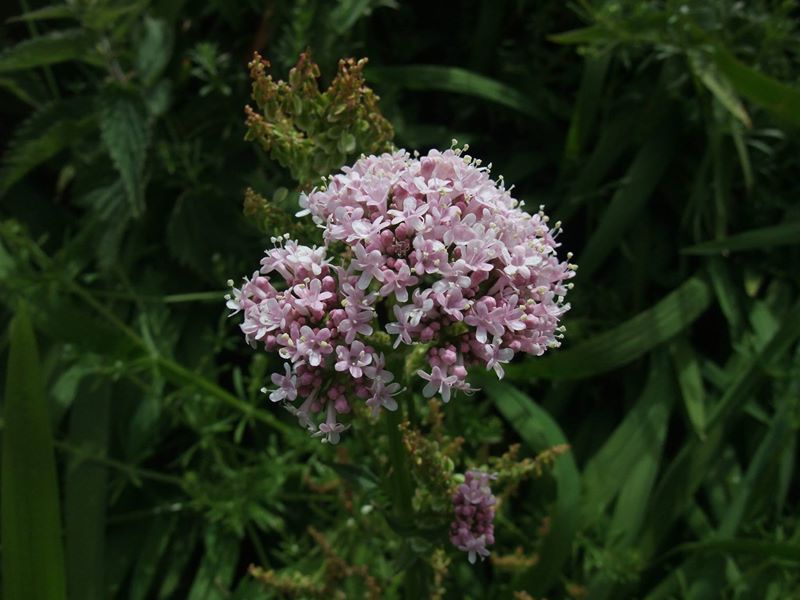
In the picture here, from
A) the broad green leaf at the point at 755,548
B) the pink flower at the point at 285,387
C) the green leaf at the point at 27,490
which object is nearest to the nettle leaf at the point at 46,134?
the green leaf at the point at 27,490

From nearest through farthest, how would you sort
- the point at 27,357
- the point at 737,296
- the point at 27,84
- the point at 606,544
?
the point at 27,357 → the point at 606,544 → the point at 737,296 → the point at 27,84

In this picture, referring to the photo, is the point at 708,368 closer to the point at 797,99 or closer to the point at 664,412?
the point at 664,412

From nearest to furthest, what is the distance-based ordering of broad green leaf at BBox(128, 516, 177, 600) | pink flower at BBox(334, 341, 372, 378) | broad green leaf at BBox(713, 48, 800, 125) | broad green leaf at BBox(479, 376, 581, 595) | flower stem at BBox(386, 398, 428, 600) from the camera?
1. pink flower at BBox(334, 341, 372, 378)
2. flower stem at BBox(386, 398, 428, 600)
3. broad green leaf at BBox(479, 376, 581, 595)
4. broad green leaf at BBox(713, 48, 800, 125)
5. broad green leaf at BBox(128, 516, 177, 600)

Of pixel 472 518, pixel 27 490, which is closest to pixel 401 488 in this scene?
pixel 472 518

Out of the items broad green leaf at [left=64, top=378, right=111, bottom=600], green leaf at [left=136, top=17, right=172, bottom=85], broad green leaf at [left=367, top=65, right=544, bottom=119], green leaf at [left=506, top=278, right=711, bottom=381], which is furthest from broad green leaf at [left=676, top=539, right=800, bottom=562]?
green leaf at [left=136, top=17, right=172, bottom=85]

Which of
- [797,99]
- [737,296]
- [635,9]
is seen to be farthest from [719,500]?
[635,9]

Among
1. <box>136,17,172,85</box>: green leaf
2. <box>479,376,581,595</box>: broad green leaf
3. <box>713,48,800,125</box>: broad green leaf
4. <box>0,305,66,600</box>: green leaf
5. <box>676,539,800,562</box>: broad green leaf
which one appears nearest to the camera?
<box>0,305,66,600</box>: green leaf

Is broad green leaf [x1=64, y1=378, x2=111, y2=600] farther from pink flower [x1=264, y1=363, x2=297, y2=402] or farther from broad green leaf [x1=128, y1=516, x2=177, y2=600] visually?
pink flower [x1=264, y1=363, x2=297, y2=402]
